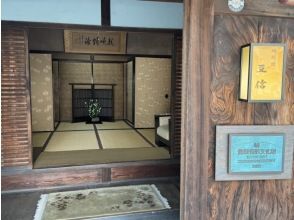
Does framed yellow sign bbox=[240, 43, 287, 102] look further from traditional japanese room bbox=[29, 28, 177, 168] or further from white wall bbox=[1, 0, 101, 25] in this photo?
traditional japanese room bbox=[29, 28, 177, 168]

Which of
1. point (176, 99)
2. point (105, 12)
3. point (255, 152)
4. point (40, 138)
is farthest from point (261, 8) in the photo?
point (40, 138)

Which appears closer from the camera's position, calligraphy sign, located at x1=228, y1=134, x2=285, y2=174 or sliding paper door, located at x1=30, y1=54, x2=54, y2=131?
calligraphy sign, located at x1=228, y1=134, x2=285, y2=174

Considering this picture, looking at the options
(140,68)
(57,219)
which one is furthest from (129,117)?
(57,219)

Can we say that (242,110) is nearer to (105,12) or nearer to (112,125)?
(105,12)

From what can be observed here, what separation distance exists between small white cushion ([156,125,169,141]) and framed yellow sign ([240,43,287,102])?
304 cm

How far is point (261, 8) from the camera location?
1457 millimetres

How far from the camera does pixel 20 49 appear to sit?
300cm

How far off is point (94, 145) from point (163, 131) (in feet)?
3.99

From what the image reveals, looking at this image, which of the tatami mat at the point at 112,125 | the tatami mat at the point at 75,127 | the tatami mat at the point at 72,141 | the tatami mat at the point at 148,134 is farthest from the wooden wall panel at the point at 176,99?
the tatami mat at the point at 75,127

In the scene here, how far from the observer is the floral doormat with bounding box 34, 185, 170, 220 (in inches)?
101

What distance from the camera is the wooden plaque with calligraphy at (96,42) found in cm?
603

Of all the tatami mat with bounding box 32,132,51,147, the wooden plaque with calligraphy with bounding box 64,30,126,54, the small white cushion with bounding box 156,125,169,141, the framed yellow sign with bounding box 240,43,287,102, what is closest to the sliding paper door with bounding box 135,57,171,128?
the wooden plaque with calligraphy with bounding box 64,30,126,54

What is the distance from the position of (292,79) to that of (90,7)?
7.66 ft

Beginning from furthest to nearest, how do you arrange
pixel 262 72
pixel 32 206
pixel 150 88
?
1. pixel 150 88
2. pixel 32 206
3. pixel 262 72
